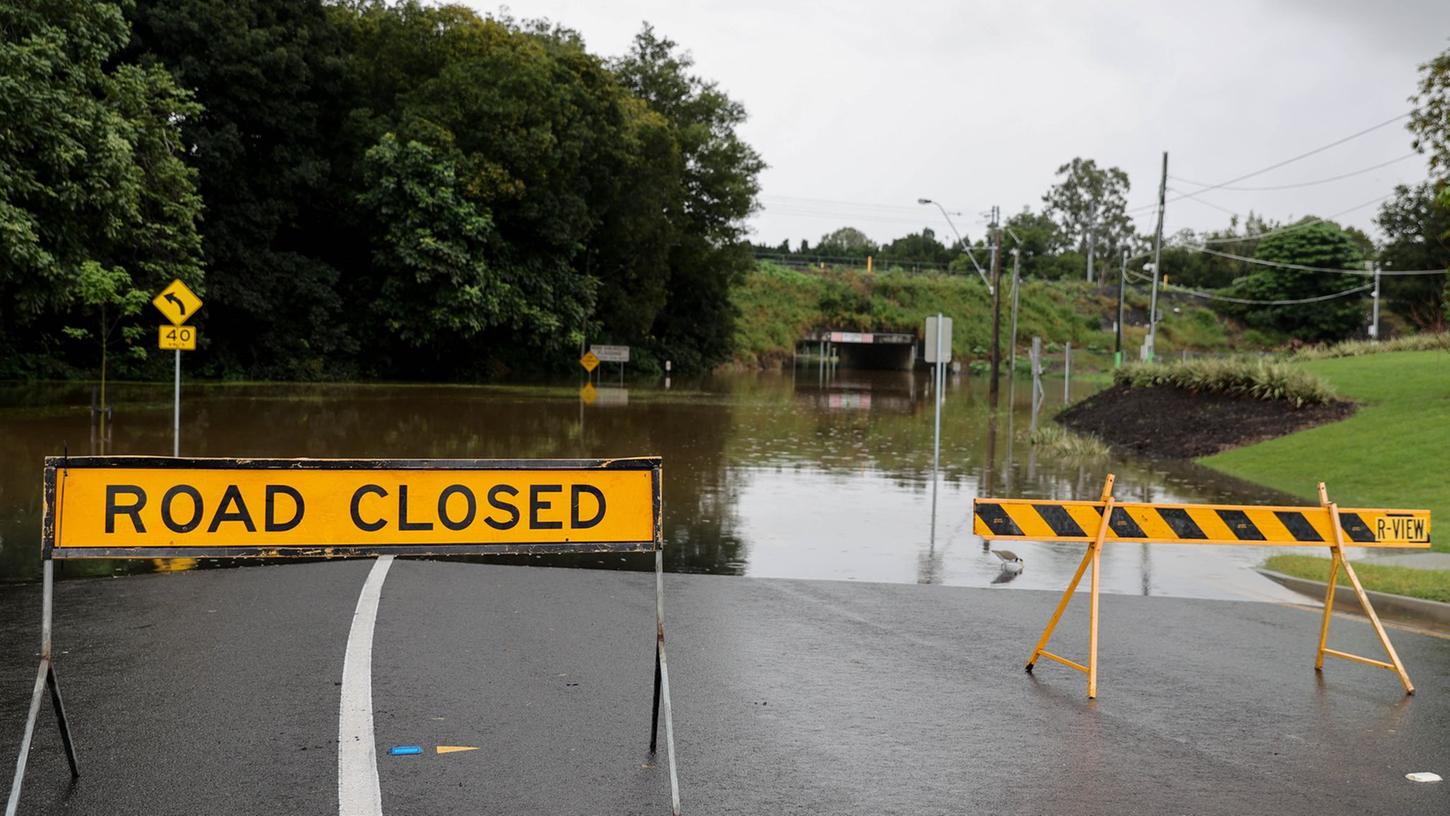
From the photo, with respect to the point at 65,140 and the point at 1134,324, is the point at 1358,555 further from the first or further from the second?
the point at 1134,324

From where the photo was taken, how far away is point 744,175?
7569 centimetres

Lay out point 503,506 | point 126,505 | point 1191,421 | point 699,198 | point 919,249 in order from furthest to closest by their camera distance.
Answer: point 919,249 → point 699,198 → point 1191,421 → point 503,506 → point 126,505

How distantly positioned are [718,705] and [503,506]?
5.61 feet

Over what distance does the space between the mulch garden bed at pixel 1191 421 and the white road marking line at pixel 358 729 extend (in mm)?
21684

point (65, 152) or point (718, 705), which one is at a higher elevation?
point (65, 152)

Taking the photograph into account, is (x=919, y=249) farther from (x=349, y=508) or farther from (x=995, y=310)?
(x=349, y=508)

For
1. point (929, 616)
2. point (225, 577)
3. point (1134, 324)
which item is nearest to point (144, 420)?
point (225, 577)

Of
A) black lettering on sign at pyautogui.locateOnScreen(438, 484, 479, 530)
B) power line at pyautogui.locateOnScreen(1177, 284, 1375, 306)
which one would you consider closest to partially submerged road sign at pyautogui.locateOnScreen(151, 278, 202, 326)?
black lettering on sign at pyautogui.locateOnScreen(438, 484, 479, 530)

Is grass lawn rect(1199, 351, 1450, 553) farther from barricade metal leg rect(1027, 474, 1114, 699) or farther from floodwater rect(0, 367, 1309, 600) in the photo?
barricade metal leg rect(1027, 474, 1114, 699)

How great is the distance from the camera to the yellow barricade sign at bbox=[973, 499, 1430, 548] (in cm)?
768

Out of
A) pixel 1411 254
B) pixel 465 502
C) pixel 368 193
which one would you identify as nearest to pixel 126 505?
pixel 465 502

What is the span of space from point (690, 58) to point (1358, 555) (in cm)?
6417

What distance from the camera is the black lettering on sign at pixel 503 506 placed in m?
5.82

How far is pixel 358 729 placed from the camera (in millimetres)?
6047
